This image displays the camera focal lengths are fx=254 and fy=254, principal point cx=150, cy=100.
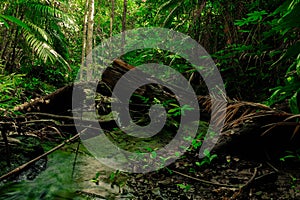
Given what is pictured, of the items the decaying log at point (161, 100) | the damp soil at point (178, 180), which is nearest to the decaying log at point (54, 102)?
the decaying log at point (161, 100)

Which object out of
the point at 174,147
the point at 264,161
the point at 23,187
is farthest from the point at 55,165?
the point at 264,161

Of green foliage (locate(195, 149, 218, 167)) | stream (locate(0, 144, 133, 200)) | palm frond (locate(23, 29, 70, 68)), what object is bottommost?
stream (locate(0, 144, 133, 200))

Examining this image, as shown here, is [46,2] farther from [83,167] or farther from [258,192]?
[258,192]

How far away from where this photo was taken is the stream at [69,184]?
2.35 meters

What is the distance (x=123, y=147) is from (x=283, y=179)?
195 centimetres

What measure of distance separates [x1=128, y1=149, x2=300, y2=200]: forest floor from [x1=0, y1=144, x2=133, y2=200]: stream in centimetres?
24

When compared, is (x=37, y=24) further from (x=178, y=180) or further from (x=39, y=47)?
(x=178, y=180)

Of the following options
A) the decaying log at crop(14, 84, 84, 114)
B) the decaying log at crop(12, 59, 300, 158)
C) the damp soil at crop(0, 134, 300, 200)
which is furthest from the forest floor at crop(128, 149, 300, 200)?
the decaying log at crop(14, 84, 84, 114)

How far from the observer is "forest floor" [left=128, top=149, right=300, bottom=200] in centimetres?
221

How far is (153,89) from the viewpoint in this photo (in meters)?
A: 3.92

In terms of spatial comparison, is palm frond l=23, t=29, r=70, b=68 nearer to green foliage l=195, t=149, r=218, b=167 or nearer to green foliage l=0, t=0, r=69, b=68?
green foliage l=0, t=0, r=69, b=68

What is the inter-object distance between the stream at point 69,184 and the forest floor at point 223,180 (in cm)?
24

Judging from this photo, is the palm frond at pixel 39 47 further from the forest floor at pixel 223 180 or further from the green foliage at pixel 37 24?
the forest floor at pixel 223 180

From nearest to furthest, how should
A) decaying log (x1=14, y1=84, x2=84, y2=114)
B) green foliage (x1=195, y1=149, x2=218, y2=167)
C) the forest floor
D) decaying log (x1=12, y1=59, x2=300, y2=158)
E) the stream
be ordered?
the forest floor < the stream < decaying log (x1=12, y1=59, x2=300, y2=158) < green foliage (x1=195, y1=149, x2=218, y2=167) < decaying log (x1=14, y1=84, x2=84, y2=114)
